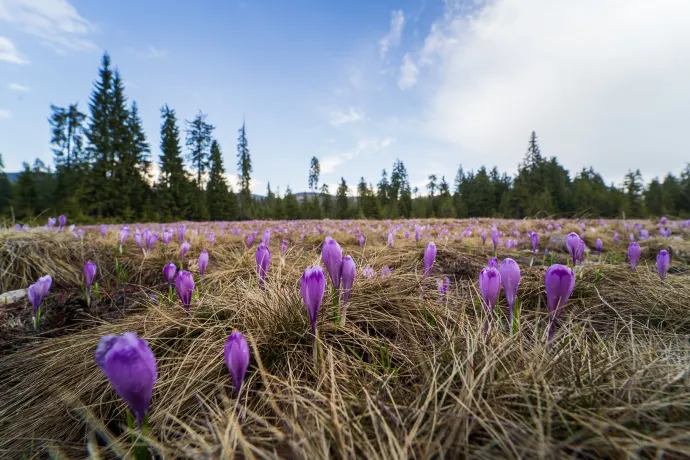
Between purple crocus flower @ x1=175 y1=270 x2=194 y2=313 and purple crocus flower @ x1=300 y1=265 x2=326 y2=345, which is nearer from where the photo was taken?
purple crocus flower @ x1=300 y1=265 x2=326 y2=345

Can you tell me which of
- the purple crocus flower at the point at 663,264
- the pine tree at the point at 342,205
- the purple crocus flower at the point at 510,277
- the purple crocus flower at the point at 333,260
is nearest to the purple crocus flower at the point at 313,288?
the purple crocus flower at the point at 333,260

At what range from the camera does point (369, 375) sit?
1.18 metres

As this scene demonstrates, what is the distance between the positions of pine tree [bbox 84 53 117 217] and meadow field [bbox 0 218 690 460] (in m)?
29.6

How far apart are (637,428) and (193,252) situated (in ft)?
15.5

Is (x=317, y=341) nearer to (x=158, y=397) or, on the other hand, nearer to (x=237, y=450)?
(x=237, y=450)

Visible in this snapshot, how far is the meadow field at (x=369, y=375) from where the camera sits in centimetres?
73

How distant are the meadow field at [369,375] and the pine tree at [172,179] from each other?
108 feet

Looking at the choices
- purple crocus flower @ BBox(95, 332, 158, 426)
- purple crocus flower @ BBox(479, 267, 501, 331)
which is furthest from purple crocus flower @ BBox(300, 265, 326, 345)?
purple crocus flower @ BBox(479, 267, 501, 331)

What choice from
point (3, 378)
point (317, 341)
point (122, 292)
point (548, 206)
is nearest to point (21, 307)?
point (122, 292)

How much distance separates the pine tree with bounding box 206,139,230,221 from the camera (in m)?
37.2

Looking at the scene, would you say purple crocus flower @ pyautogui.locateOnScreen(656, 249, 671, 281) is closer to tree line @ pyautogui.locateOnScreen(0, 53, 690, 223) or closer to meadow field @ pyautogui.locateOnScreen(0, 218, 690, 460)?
meadow field @ pyautogui.locateOnScreen(0, 218, 690, 460)

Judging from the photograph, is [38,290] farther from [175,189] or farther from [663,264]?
[175,189]

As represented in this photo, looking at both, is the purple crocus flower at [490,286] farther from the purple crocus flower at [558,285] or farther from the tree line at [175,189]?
the tree line at [175,189]

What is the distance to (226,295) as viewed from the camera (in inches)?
78.2
